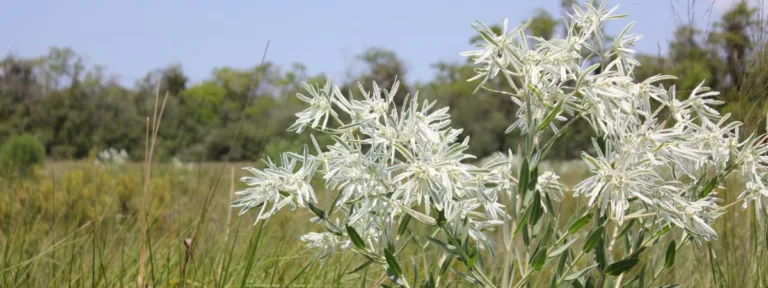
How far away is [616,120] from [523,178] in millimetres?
242

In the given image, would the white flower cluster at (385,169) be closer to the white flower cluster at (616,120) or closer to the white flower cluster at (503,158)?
the white flower cluster at (503,158)

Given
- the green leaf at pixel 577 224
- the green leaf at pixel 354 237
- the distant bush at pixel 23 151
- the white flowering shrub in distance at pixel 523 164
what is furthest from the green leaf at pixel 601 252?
the distant bush at pixel 23 151

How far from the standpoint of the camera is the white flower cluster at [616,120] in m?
1.60

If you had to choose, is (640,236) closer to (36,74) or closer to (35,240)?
(35,240)

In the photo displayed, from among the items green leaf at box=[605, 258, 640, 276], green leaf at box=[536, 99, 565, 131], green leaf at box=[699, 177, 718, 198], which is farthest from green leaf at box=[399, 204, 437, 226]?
green leaf at box=[699, 177, 718, 198]

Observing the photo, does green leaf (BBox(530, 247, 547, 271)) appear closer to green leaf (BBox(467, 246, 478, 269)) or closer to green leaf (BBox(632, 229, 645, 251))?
green leaf (BBox(467, 246, 478, 269))

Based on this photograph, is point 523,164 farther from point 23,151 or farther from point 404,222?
point 23,151

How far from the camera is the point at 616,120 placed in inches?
65.7

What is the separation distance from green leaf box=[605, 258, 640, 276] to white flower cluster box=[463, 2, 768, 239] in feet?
0.35

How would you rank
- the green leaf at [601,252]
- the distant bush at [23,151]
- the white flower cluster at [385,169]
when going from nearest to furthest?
the white flower cluster at [385,169], the green leaf at [601,252], the distant bush at [23,151]

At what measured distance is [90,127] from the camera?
1928 centimetres

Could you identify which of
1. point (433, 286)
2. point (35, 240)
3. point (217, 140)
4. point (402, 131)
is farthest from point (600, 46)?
point (217, 140)

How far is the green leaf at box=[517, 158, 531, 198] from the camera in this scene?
166 cm

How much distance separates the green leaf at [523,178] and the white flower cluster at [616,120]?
0.27ft
